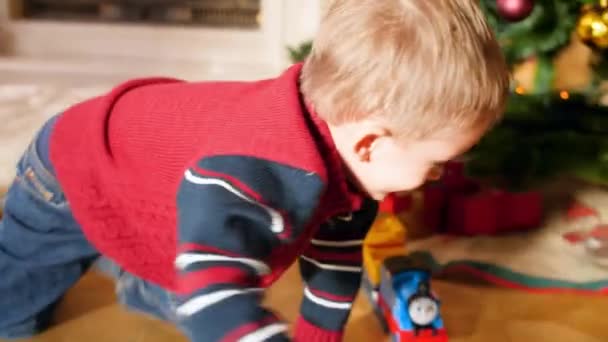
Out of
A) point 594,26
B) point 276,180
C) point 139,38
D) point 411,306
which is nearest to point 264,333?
point 276,180

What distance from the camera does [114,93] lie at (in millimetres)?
855

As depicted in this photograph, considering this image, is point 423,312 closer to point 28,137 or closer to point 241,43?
point 28,137

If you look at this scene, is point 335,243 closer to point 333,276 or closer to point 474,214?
point 333,276

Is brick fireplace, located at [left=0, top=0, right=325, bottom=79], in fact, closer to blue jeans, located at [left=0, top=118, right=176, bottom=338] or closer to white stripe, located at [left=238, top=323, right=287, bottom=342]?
blue jeans, located at [left=0, top=118, right=176, bottom=338]

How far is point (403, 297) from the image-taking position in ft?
3.13

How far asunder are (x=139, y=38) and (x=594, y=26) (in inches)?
49.4

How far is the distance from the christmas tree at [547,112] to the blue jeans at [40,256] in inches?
27.4

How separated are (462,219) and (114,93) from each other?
27.5 inches

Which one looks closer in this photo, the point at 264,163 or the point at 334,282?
the point at 264,163

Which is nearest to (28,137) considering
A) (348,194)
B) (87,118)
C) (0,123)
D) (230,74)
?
(0,123)

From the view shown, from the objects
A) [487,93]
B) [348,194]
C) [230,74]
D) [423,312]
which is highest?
[487,93]

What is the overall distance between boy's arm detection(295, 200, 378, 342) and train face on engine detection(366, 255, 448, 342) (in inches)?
3.7

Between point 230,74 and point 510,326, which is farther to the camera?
point 230,74

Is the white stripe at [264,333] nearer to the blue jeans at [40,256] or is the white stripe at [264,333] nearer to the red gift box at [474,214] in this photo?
the blue jeans at [40,256]
